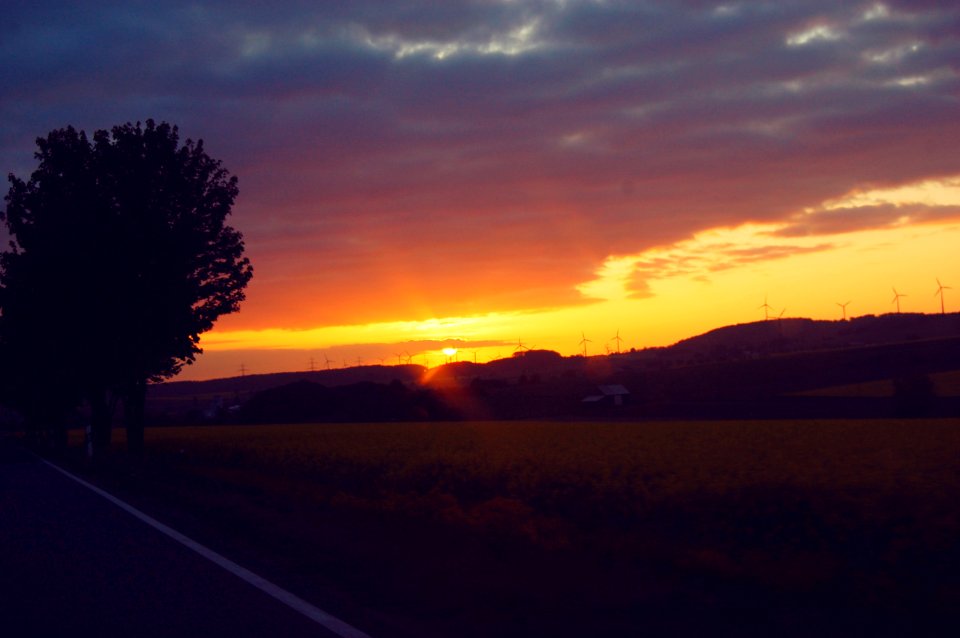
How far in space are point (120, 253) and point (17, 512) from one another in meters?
21.9

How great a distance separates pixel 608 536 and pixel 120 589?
19.8 ft

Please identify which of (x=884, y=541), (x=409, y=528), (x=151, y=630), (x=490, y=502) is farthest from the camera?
(x=490, y=502)

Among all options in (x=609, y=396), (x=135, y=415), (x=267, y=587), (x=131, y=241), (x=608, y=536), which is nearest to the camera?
(x=267, y=587)

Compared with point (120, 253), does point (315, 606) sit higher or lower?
lower

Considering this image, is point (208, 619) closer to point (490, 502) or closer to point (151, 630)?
point (151, 630)

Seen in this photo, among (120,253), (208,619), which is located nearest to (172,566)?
(208,619)

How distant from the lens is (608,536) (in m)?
12.7

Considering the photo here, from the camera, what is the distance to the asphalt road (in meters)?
8.16

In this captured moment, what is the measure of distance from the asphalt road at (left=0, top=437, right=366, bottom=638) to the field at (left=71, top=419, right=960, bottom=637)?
64 cm

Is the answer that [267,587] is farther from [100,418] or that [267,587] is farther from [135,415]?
[100,418]

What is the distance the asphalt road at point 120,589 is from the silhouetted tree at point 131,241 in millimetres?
23766

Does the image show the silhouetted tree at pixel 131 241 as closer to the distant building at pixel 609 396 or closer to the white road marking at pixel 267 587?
the white road marking at pixel 267 587

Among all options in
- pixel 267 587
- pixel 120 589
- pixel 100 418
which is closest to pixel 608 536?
pixel 267 587

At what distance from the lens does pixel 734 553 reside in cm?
1171
